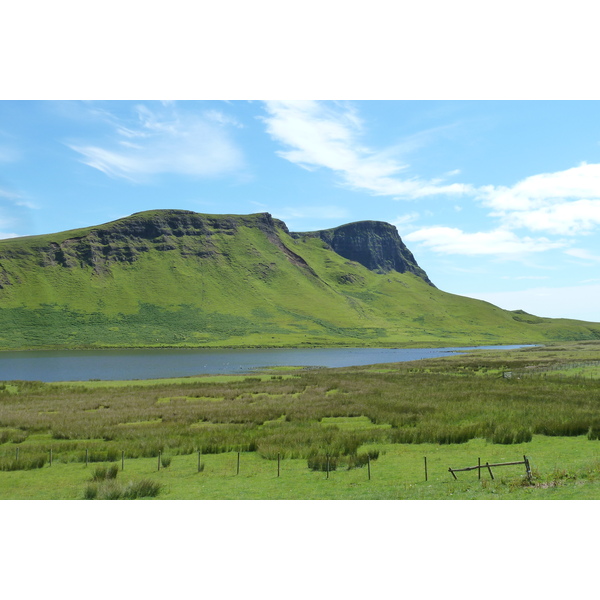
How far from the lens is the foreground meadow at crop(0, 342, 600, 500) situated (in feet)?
57.7

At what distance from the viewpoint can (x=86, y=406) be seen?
40.4 metres

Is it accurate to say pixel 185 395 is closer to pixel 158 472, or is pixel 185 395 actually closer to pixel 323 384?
pixel 323 384

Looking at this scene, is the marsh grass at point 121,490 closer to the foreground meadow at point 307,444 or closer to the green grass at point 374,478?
the foreground meadow at point 307,444

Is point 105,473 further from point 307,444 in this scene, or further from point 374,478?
point 374,478

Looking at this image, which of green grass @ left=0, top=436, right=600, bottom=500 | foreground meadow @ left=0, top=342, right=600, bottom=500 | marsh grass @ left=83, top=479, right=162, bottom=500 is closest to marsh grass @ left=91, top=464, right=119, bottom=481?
foreground meadow @ left=0, top=342, right=600, bottom=500

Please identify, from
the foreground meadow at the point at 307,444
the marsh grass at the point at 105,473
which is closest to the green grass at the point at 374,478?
the foreground meadow at the point at 307,444

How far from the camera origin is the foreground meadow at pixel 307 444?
17594 mm

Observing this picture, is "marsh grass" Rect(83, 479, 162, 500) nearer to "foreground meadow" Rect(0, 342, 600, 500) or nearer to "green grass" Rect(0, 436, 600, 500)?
"foreground meadow" Rect(0, 342, 600, 500)

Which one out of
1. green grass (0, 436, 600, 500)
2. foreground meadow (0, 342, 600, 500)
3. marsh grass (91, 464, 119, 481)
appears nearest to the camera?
green grass (0, 436, 600, 500)

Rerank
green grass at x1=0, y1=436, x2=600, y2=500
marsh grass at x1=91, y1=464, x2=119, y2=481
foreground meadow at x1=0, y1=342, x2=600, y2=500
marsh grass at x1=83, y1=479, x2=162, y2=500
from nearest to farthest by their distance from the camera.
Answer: green grass at x1=0, y1=436, x2=600, y2=500 < marsh grass at x1=83, y1=479, x2=162, y2=500 < foreground meadow at x1=0, y1=342, x2=600, y2=500 < marsh grass at x1=91, y1=464, x2=119, y2=481

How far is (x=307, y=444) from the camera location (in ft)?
81.8

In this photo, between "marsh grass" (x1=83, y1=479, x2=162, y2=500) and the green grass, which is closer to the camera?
the green grass

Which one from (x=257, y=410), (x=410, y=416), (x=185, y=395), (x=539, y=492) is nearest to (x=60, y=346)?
(x=185, y=395)
